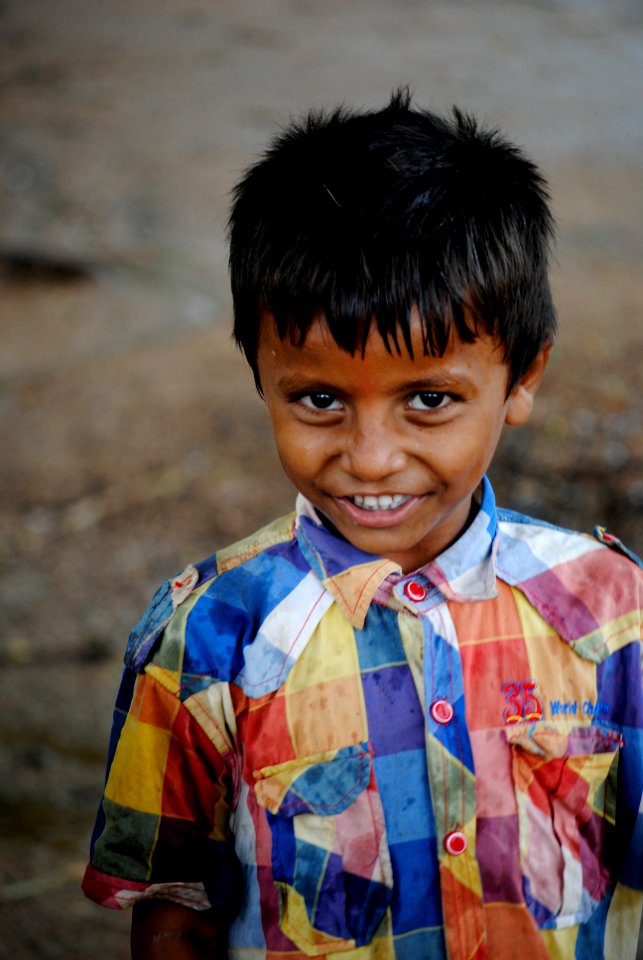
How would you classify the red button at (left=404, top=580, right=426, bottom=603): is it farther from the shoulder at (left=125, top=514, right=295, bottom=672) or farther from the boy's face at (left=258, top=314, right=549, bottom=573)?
the shoulder at (left=125, top=514, right=295, bottom=672)

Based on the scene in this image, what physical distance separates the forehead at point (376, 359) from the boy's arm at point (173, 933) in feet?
2.48

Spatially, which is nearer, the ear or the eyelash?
the eyelash

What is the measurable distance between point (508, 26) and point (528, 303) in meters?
8.54

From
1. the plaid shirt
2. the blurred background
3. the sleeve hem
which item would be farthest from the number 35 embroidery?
the blurred background

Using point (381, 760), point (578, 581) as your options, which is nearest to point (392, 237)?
point (578, 581)

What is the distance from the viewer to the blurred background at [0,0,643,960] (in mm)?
2844

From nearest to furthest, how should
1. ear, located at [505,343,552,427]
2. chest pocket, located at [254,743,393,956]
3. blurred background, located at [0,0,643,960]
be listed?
chest pocket, located at [254,743,393,956], ear, located at [505,343,552,427], blurred background, located at [0,0,643,960]

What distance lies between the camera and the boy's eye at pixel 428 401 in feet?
4.01

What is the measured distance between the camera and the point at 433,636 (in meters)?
1.31

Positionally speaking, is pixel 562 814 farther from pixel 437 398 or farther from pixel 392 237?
pixel 392 237

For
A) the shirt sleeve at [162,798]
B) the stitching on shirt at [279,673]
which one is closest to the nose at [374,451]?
the stitching on shirt at [279,673]

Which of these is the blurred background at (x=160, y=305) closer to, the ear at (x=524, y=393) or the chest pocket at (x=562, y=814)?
the chest pocket at (x=562, y=814)

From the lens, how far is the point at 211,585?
134 centimetres

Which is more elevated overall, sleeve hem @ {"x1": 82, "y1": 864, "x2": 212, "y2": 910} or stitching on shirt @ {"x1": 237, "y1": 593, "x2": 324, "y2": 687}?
stitching on shirt @ {"x1": 237, "y1": 593, "x2": 324, "y2": 687}
